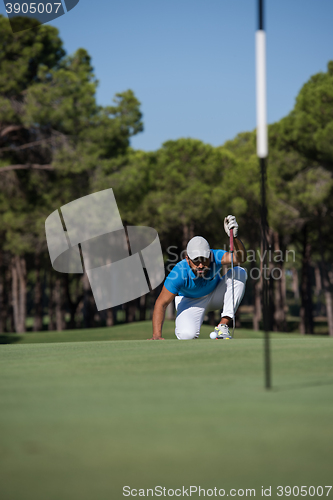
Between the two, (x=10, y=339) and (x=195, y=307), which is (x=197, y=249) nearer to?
(x=195, y=307)

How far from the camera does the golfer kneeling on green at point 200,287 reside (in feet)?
24.3

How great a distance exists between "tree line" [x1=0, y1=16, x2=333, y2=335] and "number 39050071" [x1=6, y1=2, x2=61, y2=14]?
2.09 metres

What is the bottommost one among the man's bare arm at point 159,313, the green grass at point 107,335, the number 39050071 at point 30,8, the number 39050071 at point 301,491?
the green grass at point 107,335

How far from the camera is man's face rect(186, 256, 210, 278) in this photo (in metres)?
7.50

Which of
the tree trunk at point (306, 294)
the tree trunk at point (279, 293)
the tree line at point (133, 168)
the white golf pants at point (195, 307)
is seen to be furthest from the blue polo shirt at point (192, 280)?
the tree trunk at point (279, 293)

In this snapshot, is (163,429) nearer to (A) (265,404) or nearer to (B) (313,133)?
(A) (265,404)

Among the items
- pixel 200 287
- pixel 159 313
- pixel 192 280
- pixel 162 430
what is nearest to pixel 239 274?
pixel 200 287

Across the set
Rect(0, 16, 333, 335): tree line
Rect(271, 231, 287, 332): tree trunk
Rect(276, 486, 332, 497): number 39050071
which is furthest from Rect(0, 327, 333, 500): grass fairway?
Rect(271, 231, 287, 332): tree trunk

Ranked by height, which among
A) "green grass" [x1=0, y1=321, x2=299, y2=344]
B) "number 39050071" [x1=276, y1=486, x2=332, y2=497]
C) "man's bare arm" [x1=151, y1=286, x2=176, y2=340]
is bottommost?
"green grass" [x1=0, y1=321, x2=299, y2=344]

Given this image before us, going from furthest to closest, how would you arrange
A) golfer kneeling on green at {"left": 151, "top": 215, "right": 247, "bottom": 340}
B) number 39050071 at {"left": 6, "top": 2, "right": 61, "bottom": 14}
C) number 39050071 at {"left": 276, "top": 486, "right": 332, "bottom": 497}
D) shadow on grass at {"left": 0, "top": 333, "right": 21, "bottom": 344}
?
shadow on grass at {"left": 0, "top": 333, "right": 21, "bottom": 344}, number 39050071 at {"left": 6, "top": 2, "right": 61, "bottom": 14}, golfer kneeling on green at {"left": 151, "top": 215, "right": 247, "bottom": 340}, number 39050071 at {"left": 276, "top": 486, "right": 332, "bottom": 497}

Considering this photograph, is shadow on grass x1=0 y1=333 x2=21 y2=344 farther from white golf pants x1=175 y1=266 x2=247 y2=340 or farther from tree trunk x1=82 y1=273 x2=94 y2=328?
white golf pants x1=175 y1=266 x2=247 y2=340

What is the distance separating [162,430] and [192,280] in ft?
18.3

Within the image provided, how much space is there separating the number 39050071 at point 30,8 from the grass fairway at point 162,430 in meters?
15.7

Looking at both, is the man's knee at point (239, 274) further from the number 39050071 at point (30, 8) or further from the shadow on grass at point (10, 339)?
the shadow on grass at point (10, 339)
